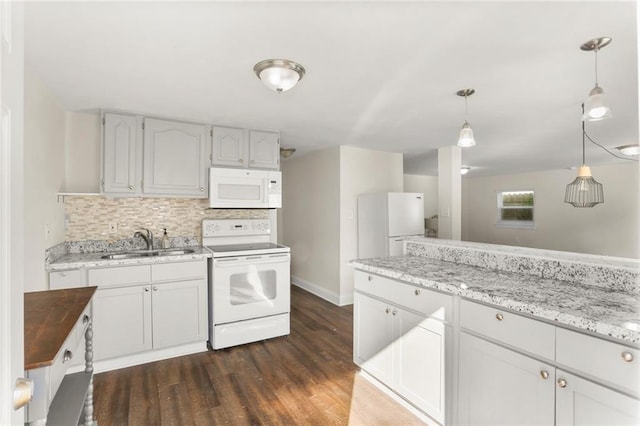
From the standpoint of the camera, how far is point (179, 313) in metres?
2.84

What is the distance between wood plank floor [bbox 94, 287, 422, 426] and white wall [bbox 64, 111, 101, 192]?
168cm

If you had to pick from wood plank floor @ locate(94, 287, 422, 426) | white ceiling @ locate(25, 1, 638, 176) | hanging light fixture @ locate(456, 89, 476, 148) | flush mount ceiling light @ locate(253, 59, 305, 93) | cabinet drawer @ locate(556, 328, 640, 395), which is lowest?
wood plank floor @ locate(94, 287, 422, 426)

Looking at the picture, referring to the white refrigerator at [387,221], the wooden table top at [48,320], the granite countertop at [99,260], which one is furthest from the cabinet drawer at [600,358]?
the white refrigerator at [387,221]

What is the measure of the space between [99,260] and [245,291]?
123 cm

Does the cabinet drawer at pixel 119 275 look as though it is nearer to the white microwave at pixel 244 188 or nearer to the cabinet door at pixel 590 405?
A: the white microwave at pixel 244 188

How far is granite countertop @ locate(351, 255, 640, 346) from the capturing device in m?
1.19

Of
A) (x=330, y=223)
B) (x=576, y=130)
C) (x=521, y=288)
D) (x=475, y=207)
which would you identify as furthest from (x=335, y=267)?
(x=475, y=207)

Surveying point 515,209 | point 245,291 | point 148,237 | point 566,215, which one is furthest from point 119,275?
point 515,209

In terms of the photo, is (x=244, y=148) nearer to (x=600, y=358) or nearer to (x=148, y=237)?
(x=148, y=237)

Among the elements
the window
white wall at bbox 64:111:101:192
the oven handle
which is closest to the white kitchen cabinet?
the oven handle

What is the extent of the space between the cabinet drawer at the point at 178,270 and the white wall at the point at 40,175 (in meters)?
0.74

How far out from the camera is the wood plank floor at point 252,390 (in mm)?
2014

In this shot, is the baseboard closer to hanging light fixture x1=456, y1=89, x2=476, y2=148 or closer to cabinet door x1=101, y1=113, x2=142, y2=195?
cabinet door x1=101, y1=113, x2=142, y2=195

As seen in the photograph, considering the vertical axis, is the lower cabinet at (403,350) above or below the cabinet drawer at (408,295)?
below
